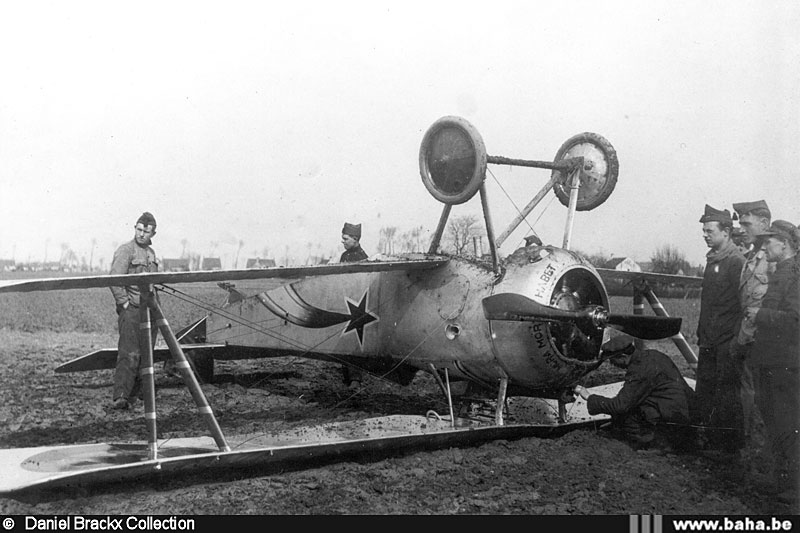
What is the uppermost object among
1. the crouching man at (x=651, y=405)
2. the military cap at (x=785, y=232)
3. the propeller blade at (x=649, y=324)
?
the military cap at (x=785, y=232)

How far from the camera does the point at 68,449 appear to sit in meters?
6.06

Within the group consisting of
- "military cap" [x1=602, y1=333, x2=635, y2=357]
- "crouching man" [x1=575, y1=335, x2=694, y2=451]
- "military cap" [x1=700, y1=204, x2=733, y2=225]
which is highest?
"military cap" [x1=700, y1=204, x2=733, y2=225]

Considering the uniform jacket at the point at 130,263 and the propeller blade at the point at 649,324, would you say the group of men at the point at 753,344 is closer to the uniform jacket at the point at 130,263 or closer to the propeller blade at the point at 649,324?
the propeller blade at the point at 649,324

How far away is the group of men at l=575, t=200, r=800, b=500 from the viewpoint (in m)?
6.19

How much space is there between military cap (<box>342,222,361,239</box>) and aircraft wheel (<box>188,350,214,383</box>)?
2.81 meters

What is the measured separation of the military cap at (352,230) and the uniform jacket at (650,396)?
16.2 feet

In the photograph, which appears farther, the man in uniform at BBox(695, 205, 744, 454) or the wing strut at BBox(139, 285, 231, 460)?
the man in uniform at BBox(695, 205, 744, 454)

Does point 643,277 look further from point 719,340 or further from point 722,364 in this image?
point 722,364

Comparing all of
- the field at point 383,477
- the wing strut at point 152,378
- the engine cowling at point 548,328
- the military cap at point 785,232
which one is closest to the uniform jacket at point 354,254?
the field at point 383,477

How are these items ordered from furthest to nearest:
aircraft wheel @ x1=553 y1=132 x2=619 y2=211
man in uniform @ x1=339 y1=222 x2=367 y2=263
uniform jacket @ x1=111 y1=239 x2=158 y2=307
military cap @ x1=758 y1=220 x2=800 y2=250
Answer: man in uniform @ x1=339 y1=222 x2=367 y2=263 < uniform jacket @ x1=111 y1=239 x2=158 y2=307 < aircraft wheel @ x1=553 y1=132 x2=619 y2=211 < military cap @ x1=758 y1=220 x2=800 y2=250

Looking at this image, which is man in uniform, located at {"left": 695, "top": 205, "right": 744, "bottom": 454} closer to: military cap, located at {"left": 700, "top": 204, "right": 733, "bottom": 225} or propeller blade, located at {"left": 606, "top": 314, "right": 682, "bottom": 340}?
military cap, located at {"left": 700, "top": 204, "right": 733, "bottom": 225}

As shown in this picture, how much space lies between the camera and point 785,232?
6.16m

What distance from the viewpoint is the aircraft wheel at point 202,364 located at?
1048cm

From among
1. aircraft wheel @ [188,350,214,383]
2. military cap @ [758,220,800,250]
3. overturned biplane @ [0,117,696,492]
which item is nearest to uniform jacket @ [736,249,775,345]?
military cap @ [758,220,800,250]
